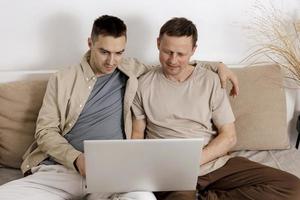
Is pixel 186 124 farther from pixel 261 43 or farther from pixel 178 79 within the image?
pixel 261 43

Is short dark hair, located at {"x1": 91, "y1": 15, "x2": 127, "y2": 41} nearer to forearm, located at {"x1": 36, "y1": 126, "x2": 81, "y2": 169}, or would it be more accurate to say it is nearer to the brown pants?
forearm, located at {"x1": 36, "y1": 126, "x2": 81, "y2": 169}

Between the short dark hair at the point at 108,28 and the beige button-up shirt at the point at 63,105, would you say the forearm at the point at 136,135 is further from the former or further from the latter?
the short dark hair at the point at 108,28

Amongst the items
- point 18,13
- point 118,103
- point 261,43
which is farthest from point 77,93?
point 261,43

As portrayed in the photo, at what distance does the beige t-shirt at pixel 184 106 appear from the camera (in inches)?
71.6

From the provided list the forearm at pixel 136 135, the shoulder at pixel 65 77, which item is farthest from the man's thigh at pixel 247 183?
the shoulder at pixel 65 77

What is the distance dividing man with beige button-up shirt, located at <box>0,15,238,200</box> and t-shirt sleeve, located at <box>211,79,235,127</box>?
0.27 feet

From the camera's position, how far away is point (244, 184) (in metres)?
1.76

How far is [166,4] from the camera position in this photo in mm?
2137

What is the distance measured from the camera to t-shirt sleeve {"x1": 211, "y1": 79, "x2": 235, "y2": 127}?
183cm

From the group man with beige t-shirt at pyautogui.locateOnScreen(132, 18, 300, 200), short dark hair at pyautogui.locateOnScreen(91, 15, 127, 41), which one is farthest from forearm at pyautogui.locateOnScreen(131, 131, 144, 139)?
short dark hair at pyautogui.locateOnScreen(91, 15, 127, 41)

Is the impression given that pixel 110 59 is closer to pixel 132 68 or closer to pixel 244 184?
pixel 132 68

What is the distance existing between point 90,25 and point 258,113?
3.15 feet

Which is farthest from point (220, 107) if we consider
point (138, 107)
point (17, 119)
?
point (17, 119)

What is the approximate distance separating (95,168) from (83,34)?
3.07 feet
